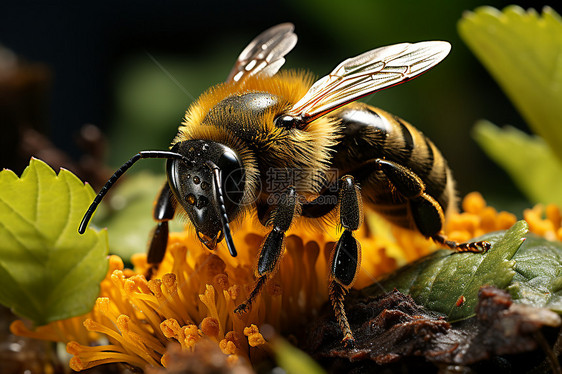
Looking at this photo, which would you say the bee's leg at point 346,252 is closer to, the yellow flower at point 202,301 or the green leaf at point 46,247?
the yellow flower at point 202,301

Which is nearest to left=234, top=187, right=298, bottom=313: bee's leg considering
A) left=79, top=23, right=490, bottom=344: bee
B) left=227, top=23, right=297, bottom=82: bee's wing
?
left=79, top=23, right=490, bottom=344: bee

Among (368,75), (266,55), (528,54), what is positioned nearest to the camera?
(368,75)

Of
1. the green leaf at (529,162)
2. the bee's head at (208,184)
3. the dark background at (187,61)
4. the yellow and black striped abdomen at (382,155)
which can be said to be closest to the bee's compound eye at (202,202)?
the bee's head at (208,184)

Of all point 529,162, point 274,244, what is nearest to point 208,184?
point 274,244

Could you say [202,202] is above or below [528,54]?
below

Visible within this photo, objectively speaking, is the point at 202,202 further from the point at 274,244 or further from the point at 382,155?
the point at 382,155

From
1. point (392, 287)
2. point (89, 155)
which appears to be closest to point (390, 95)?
point (89, 155)
